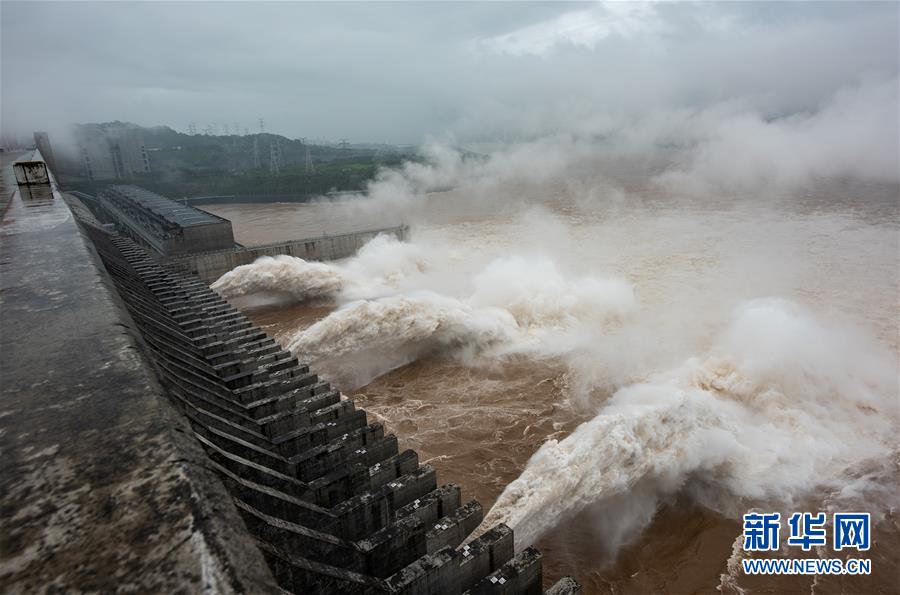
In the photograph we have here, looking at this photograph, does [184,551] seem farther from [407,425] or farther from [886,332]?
[886,332]

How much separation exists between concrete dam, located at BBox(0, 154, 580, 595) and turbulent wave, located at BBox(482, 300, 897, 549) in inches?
196

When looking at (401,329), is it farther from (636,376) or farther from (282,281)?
(282,281)

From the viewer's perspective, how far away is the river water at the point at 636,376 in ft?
33.9

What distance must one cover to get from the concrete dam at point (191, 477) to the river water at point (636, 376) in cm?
534

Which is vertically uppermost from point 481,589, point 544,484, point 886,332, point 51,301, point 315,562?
point 51,301

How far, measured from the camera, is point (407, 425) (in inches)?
580

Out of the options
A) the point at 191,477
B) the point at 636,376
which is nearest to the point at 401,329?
the point at 636,376

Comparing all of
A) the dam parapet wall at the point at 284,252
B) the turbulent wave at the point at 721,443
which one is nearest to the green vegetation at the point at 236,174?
the dam parapet wall at the point at 284,252

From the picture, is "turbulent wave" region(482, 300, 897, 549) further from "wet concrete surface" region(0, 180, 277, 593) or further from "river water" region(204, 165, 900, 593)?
"wet concrete surface" region(0, 180, 277, 593)

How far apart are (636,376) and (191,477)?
52.8ft

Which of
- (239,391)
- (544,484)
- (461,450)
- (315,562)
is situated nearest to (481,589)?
(315,562)

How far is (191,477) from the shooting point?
3.08m

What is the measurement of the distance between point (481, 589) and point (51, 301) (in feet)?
20.7

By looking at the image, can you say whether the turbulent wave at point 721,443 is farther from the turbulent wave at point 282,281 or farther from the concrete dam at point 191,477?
the turbulent wave at point 282,281
